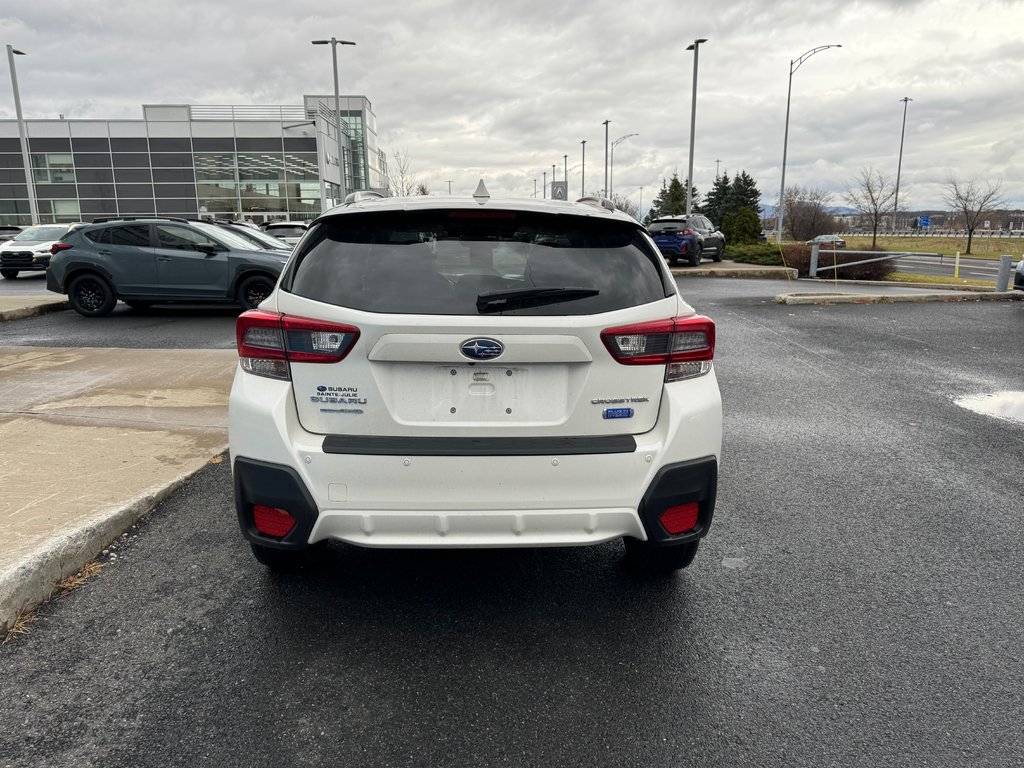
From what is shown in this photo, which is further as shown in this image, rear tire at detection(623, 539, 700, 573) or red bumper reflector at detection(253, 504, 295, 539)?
rear tire at detection(623, 539, 700, 573)

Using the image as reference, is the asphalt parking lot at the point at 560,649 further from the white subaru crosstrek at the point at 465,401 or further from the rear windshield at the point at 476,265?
the rear windshield at the point at 476,265

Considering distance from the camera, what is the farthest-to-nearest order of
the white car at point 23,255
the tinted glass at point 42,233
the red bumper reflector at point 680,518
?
1. the tinted glass at point 42,233
2. the white car at point 23,255
3. the red bumper reflector at point 680,518

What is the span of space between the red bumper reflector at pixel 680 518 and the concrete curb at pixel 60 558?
2.66 m

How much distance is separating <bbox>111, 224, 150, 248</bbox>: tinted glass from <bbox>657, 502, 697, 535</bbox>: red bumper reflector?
40.4ft

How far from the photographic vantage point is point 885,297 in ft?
50.3

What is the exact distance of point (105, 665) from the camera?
2758 mm

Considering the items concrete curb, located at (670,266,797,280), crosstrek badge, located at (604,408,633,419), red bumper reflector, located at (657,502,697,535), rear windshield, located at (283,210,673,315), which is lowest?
concrete curb, located at (670,266,797,280)

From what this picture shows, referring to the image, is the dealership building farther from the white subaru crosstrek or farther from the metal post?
the white subaru crosstrek

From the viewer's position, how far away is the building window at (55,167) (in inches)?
1918

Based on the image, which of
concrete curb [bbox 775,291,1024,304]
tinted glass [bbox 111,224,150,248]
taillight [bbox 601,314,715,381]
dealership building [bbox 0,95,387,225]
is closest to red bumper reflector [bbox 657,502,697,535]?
taillight [bbox 601,314,715,381]

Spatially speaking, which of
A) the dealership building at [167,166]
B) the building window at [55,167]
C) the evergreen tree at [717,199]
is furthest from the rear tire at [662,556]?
the evergreen tree at [717,199]

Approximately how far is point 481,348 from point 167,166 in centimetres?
5398

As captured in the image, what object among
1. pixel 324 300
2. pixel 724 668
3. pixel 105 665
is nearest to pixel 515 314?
pixel 324 300

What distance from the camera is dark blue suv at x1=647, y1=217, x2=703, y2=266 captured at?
77.7 ft
